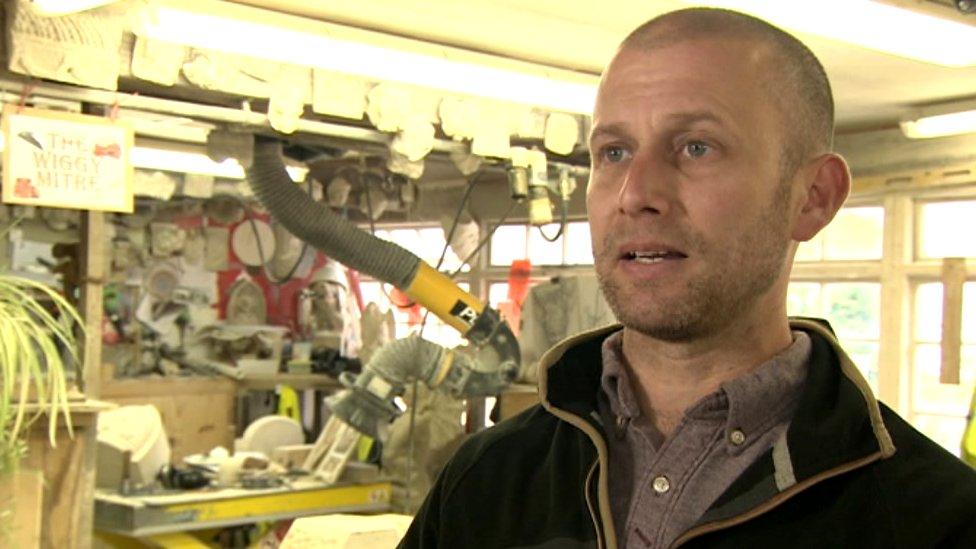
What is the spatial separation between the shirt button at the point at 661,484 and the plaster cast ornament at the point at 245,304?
11.5 meters

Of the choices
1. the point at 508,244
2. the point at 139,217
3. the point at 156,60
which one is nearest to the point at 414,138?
the point at 156,60

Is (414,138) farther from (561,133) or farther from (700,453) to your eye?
(700,453)

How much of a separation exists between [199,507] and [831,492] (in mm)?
4898

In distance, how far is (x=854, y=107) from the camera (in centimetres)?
697

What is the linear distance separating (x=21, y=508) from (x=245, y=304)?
29.6 ft

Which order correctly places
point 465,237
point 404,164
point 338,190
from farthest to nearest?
1. point 465,237
2. point 338,190
3. point 404,164

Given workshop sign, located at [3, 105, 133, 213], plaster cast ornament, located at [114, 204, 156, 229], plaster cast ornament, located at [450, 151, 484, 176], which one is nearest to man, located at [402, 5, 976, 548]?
workshop sign, located at [3, 105, 133, 213]

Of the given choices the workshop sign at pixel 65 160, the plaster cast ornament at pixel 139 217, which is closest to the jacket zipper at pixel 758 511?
the workshop sign at pixel 65 160

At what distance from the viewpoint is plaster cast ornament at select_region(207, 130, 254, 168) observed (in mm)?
5508

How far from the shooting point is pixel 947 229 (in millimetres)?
7230

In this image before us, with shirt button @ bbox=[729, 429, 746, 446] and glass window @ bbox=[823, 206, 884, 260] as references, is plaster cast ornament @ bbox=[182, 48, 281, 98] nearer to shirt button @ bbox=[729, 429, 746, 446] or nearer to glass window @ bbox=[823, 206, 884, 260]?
shirt button @ bbox=[729, 429, 746, 446]

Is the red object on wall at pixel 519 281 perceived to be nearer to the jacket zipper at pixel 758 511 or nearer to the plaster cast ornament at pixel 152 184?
the plaster cast ornament at pixel 152 184

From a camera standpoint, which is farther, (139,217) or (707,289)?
(139,217)

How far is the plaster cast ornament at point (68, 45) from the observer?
4.11m
